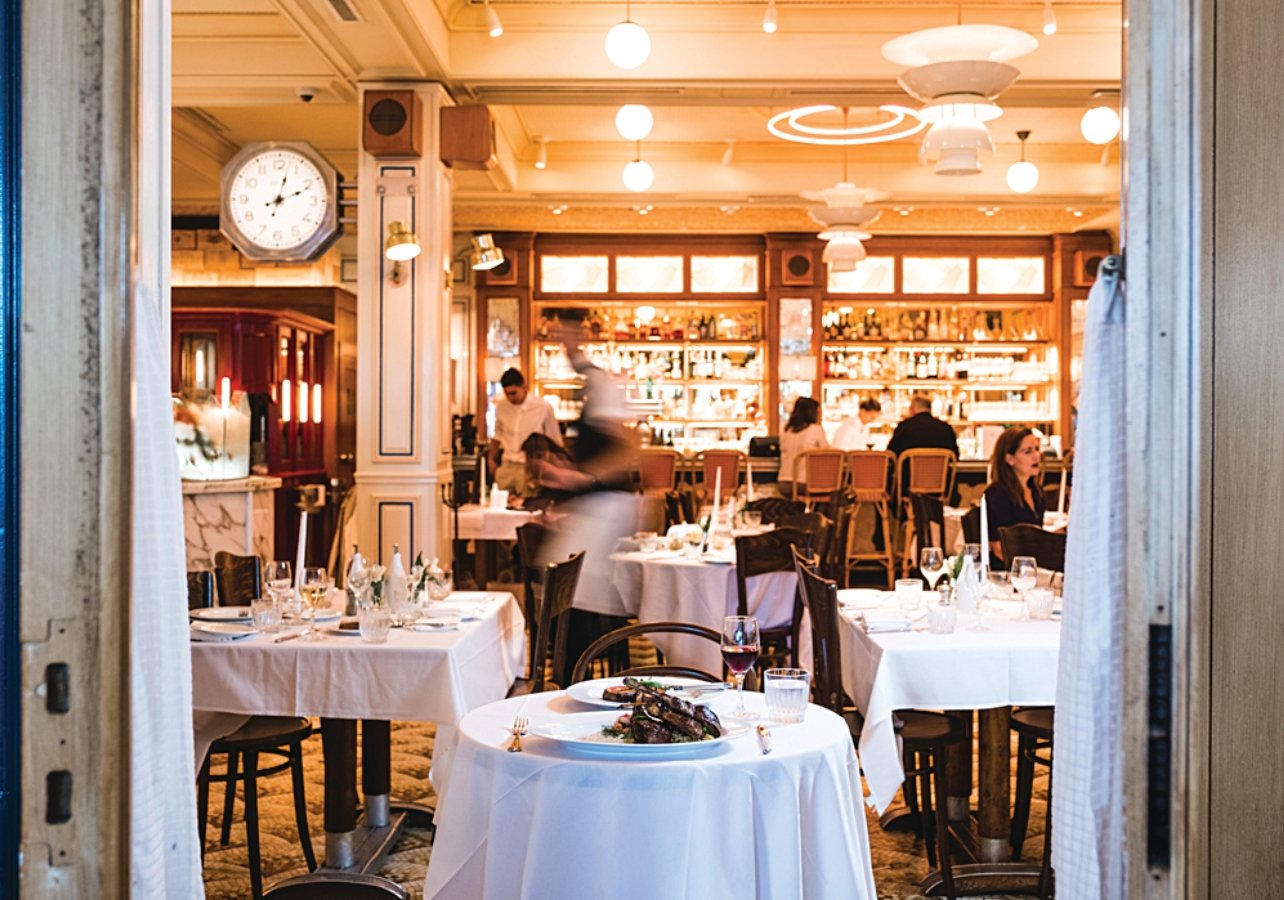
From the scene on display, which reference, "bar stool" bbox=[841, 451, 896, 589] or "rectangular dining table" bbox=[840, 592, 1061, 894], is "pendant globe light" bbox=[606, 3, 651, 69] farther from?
"bar stool" bbox=[841, 451, 896, 589]

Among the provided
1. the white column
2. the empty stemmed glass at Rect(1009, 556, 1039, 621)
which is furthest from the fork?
the white column

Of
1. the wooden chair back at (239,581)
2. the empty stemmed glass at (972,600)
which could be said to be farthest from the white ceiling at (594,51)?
the empty stemmed glass at (972,600)

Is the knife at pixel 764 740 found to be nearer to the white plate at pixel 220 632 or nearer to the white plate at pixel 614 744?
the white plate at pixel 614 744

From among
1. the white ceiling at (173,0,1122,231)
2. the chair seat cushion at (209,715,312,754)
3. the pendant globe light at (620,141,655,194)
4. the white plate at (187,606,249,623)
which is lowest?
the chair seat cushion at (209,715,312,754)

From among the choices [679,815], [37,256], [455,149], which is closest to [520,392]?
[455,149]

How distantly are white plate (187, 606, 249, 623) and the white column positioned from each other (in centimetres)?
341

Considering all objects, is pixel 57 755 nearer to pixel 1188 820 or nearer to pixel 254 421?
pixel 1188 820

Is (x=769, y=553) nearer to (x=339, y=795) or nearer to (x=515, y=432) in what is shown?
(x=339, y=795)

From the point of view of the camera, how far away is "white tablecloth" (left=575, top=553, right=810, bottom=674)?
20.9ft

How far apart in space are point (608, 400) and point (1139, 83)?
473 centimetres

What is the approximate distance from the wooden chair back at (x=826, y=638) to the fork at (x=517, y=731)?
1.42 meters

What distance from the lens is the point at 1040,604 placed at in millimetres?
4438

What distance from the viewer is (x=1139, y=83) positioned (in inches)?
67.8

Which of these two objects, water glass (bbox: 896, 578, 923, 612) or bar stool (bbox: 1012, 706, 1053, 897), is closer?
bar stool (bbox: 1012, 706, 1053, 897)
